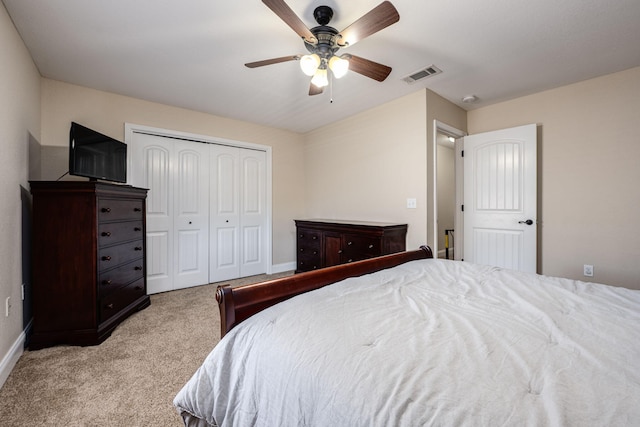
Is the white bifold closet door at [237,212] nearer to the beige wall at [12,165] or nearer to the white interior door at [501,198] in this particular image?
the beige wall at [12,165]

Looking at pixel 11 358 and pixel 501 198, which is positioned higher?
pixel 501 198

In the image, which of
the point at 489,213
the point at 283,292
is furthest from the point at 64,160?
the point at 489,213

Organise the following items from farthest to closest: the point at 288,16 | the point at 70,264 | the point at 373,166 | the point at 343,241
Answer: the point at 373,166 → the point at 343,241 → the point at 70,264 → the point at 288,16

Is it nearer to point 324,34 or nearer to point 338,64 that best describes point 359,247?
point 338,64

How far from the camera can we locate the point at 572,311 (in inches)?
43.6

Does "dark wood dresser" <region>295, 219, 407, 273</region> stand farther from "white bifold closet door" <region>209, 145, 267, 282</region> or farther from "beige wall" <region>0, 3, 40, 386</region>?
"beige wall" <region>0, 3, 40, 386</region>

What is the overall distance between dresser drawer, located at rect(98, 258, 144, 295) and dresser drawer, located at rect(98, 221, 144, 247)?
0.84ft

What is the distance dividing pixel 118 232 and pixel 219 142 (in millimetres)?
1923

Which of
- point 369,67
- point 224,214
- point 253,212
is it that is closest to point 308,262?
point 253,212

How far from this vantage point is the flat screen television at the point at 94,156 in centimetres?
228

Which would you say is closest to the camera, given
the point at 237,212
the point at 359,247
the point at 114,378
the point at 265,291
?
→ the point at 265,291

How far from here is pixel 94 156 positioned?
2.52 metres

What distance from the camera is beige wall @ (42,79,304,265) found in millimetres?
2859

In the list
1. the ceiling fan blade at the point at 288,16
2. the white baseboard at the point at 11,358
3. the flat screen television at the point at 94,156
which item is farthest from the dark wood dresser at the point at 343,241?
the white baseboard at the point at 11,358
